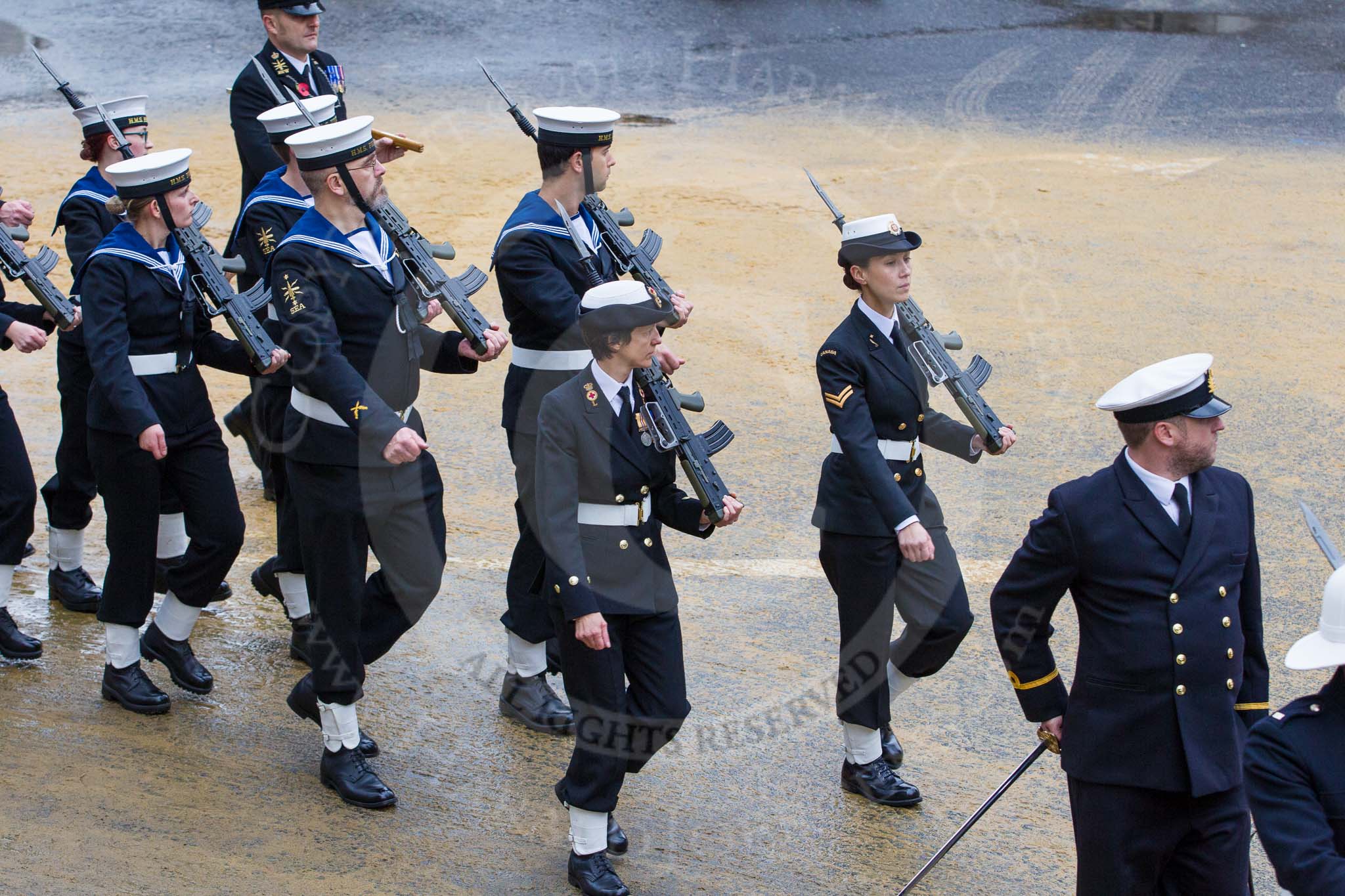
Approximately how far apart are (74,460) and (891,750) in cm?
310

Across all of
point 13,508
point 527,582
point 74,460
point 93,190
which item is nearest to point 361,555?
point 527,582

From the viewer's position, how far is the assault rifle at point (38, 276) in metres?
5.16

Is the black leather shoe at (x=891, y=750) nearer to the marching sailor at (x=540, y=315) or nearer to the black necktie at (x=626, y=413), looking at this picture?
the marching sailor at (x=540, y=315)

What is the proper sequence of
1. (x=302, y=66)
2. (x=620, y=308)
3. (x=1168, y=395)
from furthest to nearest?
1. (x=302, y=66)
2. (x=620, y=308)
3. (x=1168, y=395)

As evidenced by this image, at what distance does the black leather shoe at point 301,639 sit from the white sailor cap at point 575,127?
186 cm

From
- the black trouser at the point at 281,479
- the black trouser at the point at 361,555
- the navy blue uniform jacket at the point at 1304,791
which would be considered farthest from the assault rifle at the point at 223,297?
the navy blue uniform jacket at the point at 1304,791

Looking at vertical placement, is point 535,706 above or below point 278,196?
below

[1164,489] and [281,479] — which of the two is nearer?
[1164,489]

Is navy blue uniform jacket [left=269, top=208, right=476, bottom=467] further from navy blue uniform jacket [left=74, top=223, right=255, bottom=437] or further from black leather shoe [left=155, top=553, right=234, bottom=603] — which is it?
black leather shoe [left=155, top=553, right=234, bottom=603]

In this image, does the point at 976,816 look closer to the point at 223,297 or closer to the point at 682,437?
the point at 682,437

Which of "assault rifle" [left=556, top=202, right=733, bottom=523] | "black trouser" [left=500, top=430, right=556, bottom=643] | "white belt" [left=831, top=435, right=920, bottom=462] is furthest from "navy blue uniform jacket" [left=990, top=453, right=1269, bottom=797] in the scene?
"black trouser" [left=500, top=430, right=556, bottom=643]

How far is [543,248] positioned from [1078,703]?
232 centimetres

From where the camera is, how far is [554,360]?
5078 mm

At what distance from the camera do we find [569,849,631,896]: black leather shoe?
4.19 m
